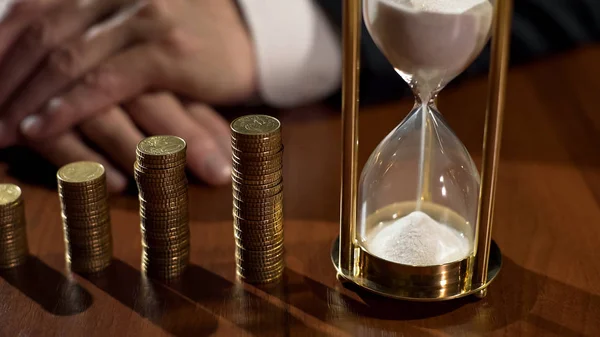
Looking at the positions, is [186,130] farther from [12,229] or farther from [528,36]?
[528,36]

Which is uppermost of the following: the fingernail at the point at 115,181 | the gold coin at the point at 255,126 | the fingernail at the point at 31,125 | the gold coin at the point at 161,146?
the gold coin at the point at 255,126

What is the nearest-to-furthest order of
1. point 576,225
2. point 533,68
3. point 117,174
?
1. point 576,225
2. point 117,174
3. point 533,68

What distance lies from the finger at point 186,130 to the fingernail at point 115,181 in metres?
0.11

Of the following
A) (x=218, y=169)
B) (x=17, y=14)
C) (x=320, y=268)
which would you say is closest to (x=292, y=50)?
(x=218, y=169)

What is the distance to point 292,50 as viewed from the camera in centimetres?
171

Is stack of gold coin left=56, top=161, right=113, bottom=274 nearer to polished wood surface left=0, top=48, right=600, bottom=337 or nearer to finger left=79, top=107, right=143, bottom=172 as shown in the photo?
polished wood surface left=0, top=48, right=600, bottom=337

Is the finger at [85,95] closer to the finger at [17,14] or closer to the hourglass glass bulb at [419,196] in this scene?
the finger at [17,14]

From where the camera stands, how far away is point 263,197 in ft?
3.75

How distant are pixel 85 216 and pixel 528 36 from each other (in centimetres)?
105

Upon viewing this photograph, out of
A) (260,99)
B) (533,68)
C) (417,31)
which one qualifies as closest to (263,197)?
(417,31)

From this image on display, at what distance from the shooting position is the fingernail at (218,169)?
4.70ft

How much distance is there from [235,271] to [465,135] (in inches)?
21.9

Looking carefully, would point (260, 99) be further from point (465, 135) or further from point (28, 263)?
point (28, 263)

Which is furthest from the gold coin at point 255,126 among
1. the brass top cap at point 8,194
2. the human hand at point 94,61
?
the human hand at point 94,61
